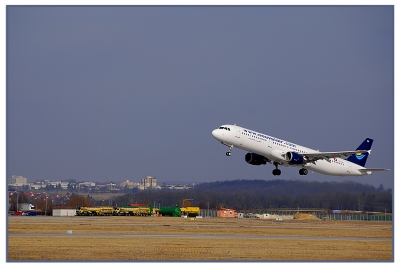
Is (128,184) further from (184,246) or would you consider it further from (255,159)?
(184,246)

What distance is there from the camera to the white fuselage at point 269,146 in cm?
6812

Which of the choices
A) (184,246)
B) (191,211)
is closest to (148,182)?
(191,211)

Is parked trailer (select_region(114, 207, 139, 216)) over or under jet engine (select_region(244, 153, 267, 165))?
under

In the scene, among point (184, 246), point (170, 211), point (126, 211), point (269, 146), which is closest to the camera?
point (184, 246)

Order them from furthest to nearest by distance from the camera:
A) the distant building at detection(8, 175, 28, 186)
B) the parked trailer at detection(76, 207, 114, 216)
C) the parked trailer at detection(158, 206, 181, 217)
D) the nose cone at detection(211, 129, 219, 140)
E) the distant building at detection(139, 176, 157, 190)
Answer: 1. the distant building at detection(139, 176, 157, 190)
2. the distant building at detection(8, 175, 28, 186)
3. the parked trailer at detection(158, 206, 181, 217)
4. the parked trailer at detection(76, 207, 114, 216)
5. the nose cone at detection(211, 129, 219, 140)

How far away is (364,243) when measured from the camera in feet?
181

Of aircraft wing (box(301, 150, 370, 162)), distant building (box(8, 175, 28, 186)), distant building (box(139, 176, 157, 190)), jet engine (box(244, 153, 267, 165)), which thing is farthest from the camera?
distant building (box(139, 176, 157, 190))

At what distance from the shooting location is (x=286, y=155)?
241 ft

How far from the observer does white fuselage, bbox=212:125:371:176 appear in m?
68.1

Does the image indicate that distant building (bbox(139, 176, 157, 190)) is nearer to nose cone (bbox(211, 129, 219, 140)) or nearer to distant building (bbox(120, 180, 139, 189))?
distant building (bbox(120, 180, 139, 189))

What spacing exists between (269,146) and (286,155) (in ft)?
9.10

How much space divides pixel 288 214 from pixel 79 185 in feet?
173

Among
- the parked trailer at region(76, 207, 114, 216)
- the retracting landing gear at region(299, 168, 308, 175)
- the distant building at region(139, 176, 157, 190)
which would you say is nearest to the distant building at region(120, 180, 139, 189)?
the distant building at region(139, 176, 157, 190)

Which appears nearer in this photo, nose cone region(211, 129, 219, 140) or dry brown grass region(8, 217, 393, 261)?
dry brown grass region(8, 217, 393, 261)
